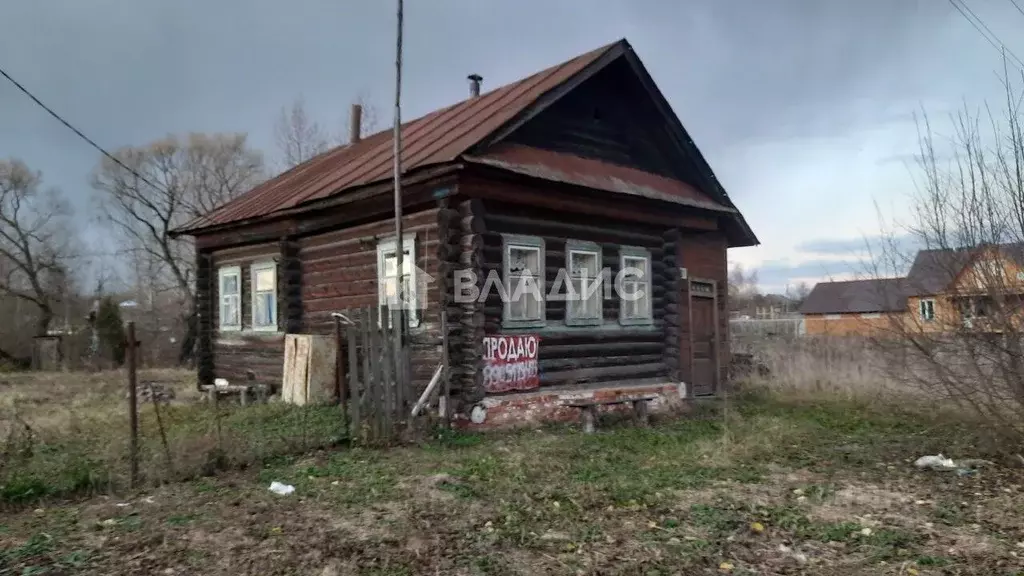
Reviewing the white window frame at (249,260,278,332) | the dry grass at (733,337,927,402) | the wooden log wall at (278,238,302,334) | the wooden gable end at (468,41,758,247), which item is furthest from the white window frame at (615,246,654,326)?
the white window frame at (249,260,278,332)

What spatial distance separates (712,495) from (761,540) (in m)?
1.23

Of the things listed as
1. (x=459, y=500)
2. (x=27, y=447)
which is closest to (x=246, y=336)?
(x=27, y=447)

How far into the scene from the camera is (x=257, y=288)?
14750mm

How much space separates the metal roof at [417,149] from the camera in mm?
10734

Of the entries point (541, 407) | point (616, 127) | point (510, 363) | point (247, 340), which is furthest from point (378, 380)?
point (247, 340)

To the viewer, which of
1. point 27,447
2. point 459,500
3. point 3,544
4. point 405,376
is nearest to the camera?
point 3,544

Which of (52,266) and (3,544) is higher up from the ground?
(52,266)

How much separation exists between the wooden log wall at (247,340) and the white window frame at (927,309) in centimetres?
1030

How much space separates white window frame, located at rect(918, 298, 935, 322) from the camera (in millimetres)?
8484

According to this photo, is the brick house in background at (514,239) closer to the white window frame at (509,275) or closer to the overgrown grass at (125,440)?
the white window frame at (509,275)

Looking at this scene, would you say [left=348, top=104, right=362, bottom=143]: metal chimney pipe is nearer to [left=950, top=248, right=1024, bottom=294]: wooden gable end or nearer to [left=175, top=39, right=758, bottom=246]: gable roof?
[left=175, top=39, right=758, bottom=246]: gable roof

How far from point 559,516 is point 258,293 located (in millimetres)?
Result: 10450

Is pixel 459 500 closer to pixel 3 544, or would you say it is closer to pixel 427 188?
pixel 3 544

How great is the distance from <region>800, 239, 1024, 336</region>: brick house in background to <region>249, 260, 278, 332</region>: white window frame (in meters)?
10.2
